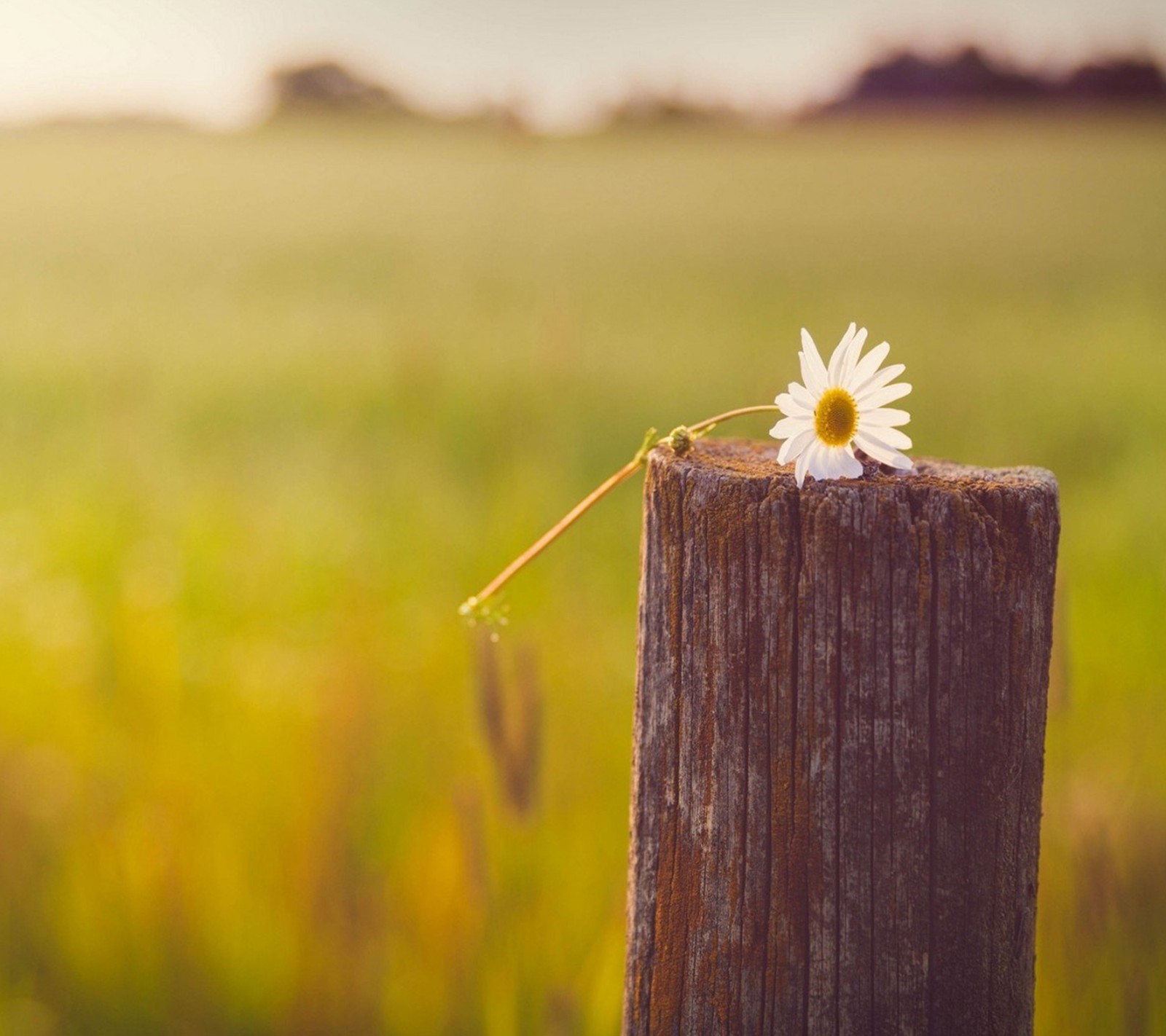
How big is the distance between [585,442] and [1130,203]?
9713 millimetres

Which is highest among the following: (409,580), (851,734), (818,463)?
(409,580)

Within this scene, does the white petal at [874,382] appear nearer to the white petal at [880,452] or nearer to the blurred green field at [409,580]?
the white petal at [880,452]

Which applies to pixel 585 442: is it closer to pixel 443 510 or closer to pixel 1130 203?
pixel 443 510

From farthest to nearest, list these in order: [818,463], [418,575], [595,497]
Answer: [418,575]
[595,497]
[818,463]

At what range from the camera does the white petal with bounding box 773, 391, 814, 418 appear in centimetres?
87

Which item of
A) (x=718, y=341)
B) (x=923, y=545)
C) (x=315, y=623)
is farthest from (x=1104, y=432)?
(x=923, y=545)

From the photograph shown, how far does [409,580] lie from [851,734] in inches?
140

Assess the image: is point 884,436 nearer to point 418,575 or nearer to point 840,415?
point 840,415

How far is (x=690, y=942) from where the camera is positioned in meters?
0.91

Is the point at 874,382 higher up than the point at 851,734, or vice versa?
the point at 874,382

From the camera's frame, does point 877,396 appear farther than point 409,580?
No

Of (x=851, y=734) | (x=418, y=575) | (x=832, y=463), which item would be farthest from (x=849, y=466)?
(x=418, y=575)

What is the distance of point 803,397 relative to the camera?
2.86 feet

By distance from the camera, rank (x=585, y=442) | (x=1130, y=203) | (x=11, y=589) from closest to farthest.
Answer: (x=11, y=589), (x=585, y=442), (x=1130, y=203)
